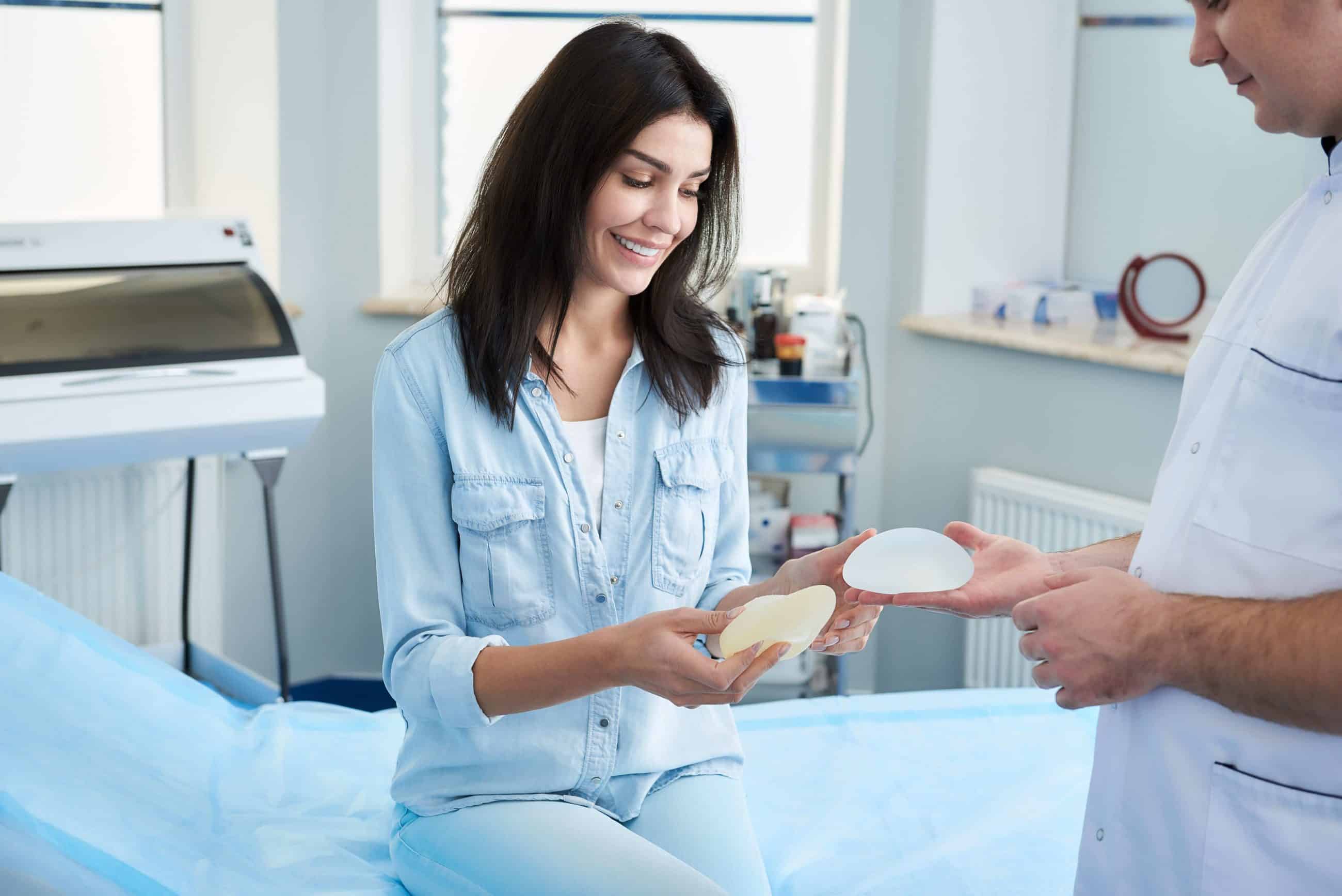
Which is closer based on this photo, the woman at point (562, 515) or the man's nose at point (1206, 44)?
the man's nose at point (1206, 44)

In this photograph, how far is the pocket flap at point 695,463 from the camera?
144 cm

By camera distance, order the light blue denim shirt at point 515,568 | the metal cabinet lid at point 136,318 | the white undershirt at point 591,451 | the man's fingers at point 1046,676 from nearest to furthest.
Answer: the man's fingers at point 1046,676
the light blue denim shirt at point 515,568
the white undershirt at point 591,451
the metal cabinet lid at point 136,318

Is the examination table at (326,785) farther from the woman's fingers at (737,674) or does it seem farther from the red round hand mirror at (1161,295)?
the red round hand mirror at (1161,295)

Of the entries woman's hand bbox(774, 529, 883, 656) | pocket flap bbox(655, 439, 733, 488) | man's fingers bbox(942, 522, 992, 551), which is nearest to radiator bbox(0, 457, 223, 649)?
pocket flap bbox(655, 439, 733, 488)

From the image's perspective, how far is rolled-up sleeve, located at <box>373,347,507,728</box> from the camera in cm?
129

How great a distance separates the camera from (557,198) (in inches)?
54.0

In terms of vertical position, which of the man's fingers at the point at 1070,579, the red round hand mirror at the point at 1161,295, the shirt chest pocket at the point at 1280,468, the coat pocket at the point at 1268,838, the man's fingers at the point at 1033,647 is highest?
the red round hand mirror at the point at 1161,295

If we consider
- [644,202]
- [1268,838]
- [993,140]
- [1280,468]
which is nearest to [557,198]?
[644,202]

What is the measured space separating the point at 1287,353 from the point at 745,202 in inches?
95.4

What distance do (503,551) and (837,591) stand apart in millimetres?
375

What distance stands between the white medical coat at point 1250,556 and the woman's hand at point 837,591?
0.35m

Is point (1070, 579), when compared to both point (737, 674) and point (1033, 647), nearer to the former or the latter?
point (1033, 647)

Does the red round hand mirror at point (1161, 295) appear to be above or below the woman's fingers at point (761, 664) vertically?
above

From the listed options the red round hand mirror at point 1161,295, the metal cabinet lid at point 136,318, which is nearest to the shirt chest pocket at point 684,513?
the metal cabinet lid at point 136,318
